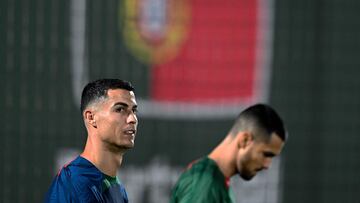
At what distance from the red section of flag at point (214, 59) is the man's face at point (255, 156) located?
2751mm

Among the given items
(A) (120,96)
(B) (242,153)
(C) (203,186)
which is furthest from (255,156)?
(A) (120,96)

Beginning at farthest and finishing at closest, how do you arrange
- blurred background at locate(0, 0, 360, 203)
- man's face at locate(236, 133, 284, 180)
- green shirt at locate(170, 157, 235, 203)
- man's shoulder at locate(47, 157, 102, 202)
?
blurred background at locate(0, 0, 360, 203)
man's face at locate(236, 133, 284, 180)
green shirt at locate(170, 157, 235, 203)
man's shoulder at locate(47, 157, 102, 202)

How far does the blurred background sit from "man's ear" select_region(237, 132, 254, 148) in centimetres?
252

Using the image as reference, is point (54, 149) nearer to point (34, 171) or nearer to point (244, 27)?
point (34, 171)

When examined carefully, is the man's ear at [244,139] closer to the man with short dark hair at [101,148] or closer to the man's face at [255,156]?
the man's face at [255,156]

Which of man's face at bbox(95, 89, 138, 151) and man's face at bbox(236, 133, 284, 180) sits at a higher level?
man's face at bbox(95, 89, 138, 151)

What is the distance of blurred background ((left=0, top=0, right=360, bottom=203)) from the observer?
7.08 meters

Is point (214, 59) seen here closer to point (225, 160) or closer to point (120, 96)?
point (225, 160)

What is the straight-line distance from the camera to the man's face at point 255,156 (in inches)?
189

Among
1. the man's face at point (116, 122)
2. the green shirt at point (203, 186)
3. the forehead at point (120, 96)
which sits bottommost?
the green shirt at point (203, 186)

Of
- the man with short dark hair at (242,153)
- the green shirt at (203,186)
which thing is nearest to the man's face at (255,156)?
the man with short dark hair at (242,153)

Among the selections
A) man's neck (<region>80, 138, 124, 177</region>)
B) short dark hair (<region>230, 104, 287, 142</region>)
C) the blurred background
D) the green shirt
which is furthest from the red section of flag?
man's neck (<region>80, 138, 124, 177</region>)

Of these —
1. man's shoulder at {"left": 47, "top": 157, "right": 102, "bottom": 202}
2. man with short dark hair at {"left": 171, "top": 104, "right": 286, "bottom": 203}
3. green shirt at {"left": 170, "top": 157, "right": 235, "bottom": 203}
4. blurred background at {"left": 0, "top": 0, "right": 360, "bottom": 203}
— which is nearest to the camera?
man's shoulder at {"left": 47, "top": 157, "right": 102, "bottom": 202}

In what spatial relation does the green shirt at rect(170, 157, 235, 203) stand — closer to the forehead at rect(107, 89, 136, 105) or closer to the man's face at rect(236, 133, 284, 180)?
the man's face at rect(236, 133, 284, 180)
